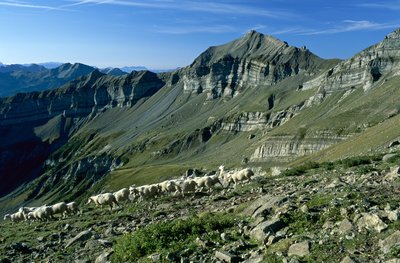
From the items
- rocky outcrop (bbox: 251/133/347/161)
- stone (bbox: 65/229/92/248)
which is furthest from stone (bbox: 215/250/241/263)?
rocky outcrop (bbox: 251/133/347/161)

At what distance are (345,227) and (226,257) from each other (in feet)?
12.8

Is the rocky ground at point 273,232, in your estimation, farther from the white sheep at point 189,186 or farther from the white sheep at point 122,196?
the white sheep at point 122,196

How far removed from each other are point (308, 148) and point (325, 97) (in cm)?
6475

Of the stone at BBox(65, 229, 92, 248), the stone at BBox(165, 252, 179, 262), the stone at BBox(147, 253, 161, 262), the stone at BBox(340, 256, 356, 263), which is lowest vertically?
the stone at BBox(65, 229, 92, 248)

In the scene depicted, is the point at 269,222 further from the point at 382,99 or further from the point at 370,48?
the point at 370,48

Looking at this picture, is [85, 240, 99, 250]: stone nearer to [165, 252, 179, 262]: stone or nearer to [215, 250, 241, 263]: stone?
[165, 252, 179, 262]: stone

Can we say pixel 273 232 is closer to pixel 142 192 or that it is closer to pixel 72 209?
pixel 142 192

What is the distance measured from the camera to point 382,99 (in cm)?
11612

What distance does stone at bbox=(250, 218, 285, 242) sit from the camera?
622 inches

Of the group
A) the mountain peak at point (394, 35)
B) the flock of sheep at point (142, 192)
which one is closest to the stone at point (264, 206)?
the flock of sheep at point (142, 192)

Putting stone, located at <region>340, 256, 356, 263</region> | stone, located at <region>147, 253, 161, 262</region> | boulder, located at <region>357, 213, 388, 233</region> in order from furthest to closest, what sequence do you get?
stone, located at <region>147, 253, 161, 262</region> < boulder, located at <region>357, 213, 388, 233</region> < stone, located at <region>340, 256, 356, 263</region>

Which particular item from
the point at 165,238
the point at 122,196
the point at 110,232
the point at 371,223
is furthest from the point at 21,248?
the point at 371,223

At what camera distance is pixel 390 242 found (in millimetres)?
12406

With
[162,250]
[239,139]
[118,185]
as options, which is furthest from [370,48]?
[162,250]
